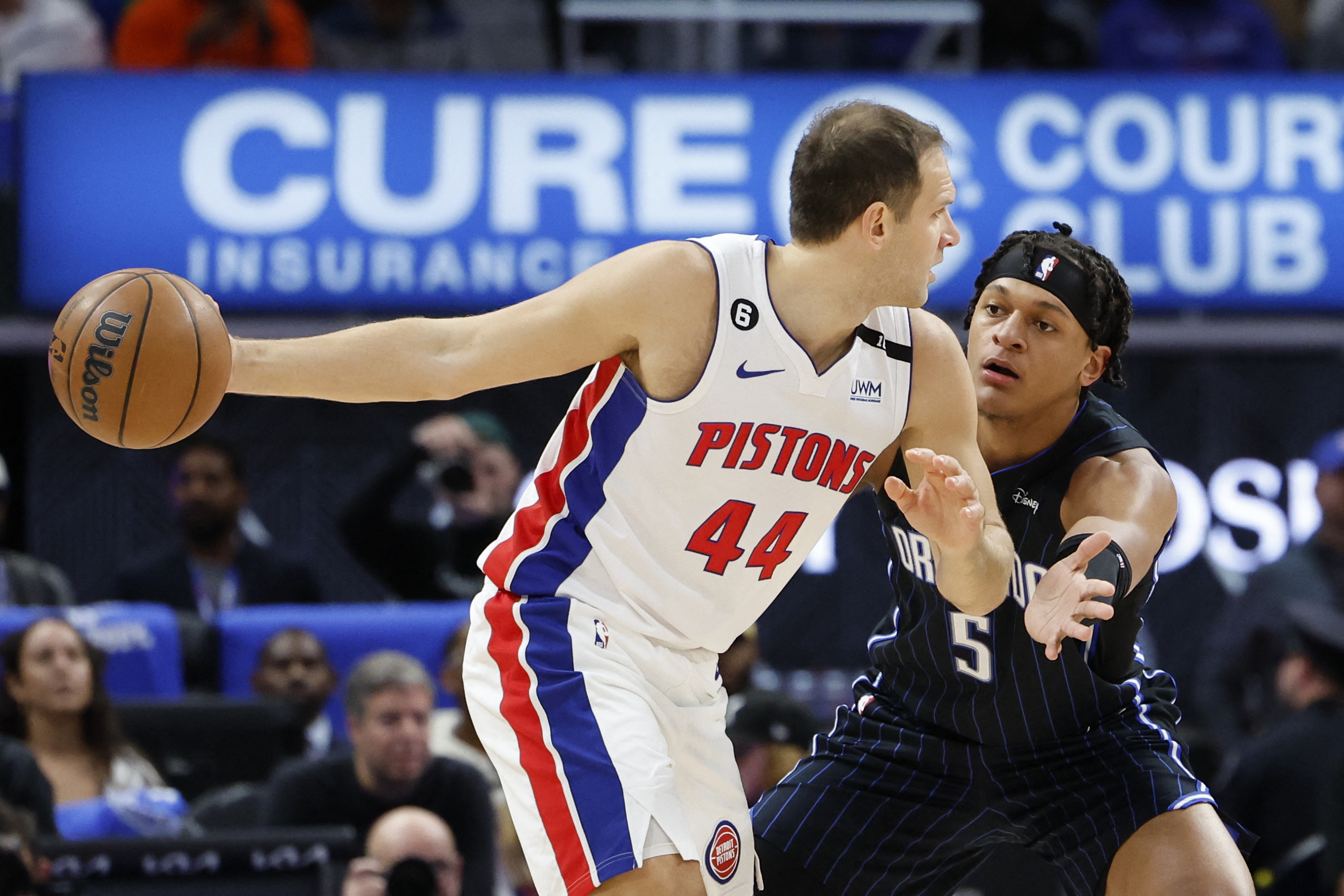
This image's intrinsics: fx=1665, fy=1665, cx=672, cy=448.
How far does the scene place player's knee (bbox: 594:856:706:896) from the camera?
10.6 feet

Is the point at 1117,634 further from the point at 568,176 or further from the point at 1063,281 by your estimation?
the point at 568,176

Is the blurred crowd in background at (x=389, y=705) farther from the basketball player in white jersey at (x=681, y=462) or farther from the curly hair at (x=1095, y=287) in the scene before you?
the curly hair at (x=1095, y=287)

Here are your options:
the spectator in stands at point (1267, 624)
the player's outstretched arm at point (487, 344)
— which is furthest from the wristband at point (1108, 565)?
the spectator in stands at point (1267, 624)

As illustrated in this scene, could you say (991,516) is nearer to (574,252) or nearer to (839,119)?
(839,119)

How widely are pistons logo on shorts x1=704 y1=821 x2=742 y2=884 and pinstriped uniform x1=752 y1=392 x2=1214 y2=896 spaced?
58cm

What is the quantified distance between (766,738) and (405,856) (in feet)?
4.63

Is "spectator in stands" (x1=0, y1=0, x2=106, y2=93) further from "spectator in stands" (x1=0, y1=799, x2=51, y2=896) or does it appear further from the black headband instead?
the black headband

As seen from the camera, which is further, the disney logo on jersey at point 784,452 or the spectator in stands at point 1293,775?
the spectator in stands at point 1293,775

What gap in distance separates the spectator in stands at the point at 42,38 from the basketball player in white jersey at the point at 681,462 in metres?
6.56

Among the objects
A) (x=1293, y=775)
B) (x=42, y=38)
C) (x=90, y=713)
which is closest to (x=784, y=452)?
(x=1293, y=775)

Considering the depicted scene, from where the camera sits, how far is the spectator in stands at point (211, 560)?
767 cm

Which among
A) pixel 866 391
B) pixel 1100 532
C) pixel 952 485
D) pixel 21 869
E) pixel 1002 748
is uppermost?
pixel 866 391

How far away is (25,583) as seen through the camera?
290 inches

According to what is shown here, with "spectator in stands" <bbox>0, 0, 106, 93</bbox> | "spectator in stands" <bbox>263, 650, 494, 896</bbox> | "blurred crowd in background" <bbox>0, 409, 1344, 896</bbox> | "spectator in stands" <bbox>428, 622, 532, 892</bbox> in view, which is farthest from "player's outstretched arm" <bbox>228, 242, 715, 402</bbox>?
"spectator in stands" <bbox>0, 0, 106, 93</bbox>
